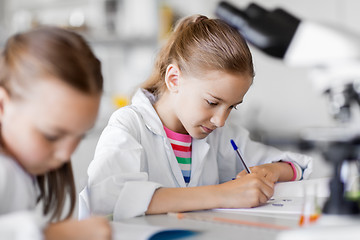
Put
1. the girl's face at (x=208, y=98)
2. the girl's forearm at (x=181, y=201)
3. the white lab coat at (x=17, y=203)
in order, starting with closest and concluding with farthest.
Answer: the white lab coat at (x=17, y=203) → the girl's forearm at (x=181, y=201) → the girl's face at (x=208, y=98)

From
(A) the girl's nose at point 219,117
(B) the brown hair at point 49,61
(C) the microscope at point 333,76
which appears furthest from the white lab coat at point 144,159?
(C) the microscope at point 333,76

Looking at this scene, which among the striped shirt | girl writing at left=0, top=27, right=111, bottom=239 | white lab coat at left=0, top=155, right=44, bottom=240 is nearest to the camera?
white lab coat at left=0, top=155, right=44, bottom=240

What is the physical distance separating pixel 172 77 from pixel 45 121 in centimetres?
55

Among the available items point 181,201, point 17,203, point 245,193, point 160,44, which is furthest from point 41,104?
point 160,44

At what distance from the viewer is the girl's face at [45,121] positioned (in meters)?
0.72

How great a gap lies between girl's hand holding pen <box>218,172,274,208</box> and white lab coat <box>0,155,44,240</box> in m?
0.37

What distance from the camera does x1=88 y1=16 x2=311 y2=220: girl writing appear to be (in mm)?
956

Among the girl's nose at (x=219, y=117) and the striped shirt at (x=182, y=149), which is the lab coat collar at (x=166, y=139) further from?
the girl's nose at (x=219, y=117)

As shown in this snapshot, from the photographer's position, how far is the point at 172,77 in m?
1.22

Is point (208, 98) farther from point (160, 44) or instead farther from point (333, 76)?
point (160, 44)

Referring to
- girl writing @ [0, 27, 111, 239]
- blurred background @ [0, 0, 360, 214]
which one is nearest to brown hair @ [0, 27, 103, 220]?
girl writing @ [0, 27, 111, 239]

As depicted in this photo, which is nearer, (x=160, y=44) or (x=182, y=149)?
(x=182, y=149)

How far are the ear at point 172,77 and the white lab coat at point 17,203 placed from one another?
0.49m

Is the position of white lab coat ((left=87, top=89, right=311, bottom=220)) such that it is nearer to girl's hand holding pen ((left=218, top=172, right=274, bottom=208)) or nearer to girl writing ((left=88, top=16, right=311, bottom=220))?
girl writing ((left=88, top=16, right=311, bottom=220))
